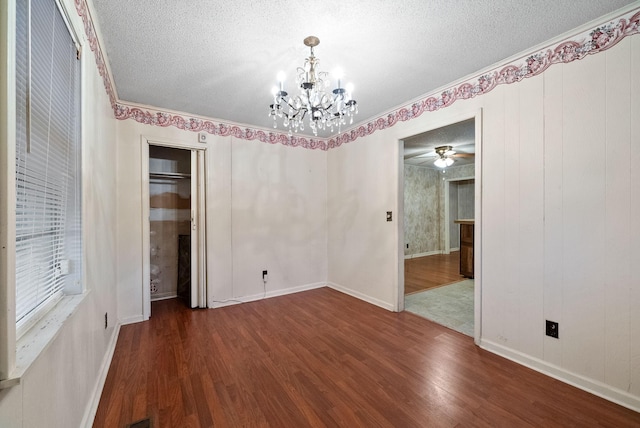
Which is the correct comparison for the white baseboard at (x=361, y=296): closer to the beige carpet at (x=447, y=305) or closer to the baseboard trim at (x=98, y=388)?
the beige carpet at (x=447, y=305)

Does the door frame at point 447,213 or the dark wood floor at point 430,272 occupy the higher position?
the door frame at point 447,213

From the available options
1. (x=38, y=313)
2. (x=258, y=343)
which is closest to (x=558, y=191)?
(x=258, y=343)

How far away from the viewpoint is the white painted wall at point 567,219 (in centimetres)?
165

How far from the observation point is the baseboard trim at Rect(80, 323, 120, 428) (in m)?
1.47

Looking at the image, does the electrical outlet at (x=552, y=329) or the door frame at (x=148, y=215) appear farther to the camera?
the door frame at (x=148, y=215)

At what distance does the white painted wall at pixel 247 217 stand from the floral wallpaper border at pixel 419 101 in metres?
0.12

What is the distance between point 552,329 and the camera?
6.38ft

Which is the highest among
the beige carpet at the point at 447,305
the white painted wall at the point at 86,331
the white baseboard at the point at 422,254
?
the white painted wall at the point at 86,331

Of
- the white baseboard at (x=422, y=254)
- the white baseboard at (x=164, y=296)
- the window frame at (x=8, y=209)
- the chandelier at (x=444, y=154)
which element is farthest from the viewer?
the white baseboard at (x=422, y=254)

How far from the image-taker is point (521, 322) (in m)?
2.11

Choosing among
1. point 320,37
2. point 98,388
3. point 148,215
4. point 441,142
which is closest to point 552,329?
point 320,37

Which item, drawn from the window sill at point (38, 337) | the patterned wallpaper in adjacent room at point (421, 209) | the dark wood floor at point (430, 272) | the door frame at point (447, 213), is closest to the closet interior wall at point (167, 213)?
the window sill at point (38, 337)

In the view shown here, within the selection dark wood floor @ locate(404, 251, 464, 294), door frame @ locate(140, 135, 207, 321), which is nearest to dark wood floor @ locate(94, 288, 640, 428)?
door frame @ locate(140, 135, 207, 321)

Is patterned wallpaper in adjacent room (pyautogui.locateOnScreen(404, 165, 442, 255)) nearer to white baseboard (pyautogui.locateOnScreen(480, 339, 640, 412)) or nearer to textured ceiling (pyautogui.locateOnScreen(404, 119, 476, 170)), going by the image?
textured ceiling (pyautogui.locateOnScreen(404, 119, 476, 170))
